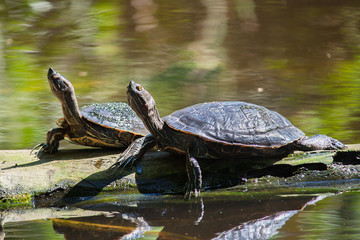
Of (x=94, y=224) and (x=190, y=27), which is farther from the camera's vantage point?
(x=190, y=27)

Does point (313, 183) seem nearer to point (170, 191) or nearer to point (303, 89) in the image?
point (170, 191)

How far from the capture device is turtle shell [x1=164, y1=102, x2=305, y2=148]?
11.8ft

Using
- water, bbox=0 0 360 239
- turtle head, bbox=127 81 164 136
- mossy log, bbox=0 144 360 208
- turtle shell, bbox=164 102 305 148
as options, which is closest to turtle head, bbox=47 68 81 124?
mossy log, bbox=0 144 360 208

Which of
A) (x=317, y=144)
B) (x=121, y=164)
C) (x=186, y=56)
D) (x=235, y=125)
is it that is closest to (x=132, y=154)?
(x=121, y=164)

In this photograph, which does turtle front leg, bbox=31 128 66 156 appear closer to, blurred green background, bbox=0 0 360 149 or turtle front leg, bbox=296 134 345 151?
blurred green background, bbox=0 0 360 149

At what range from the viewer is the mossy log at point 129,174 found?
3492mm

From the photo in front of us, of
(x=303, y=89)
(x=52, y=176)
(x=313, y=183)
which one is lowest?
(x=303, y=89)

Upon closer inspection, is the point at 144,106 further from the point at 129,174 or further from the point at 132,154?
the point at 129,174

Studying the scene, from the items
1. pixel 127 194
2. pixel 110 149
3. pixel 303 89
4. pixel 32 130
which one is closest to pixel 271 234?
pixel 127 194

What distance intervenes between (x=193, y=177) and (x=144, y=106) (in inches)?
24.4

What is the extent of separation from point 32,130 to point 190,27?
6083 millimetres

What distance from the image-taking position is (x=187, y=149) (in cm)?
360

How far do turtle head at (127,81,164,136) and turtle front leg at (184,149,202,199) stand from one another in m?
0.36

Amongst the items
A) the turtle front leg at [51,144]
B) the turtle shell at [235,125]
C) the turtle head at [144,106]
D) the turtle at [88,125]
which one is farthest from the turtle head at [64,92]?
the turtle shell at [235,125]
